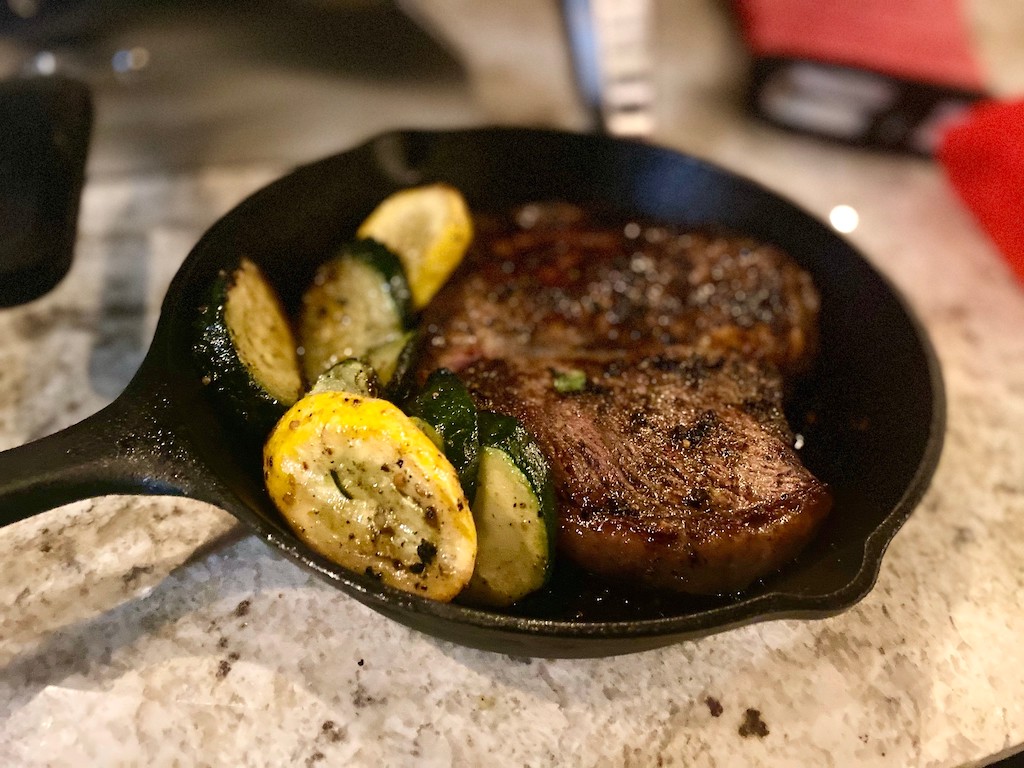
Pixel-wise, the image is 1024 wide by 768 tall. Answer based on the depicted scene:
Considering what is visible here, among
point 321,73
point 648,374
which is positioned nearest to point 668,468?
point 648,374

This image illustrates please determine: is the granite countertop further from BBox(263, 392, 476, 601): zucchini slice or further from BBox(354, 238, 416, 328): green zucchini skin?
BBox(354, 238, 416, 328): green zucchini skin

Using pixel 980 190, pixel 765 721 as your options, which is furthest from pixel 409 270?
pixel 980 190

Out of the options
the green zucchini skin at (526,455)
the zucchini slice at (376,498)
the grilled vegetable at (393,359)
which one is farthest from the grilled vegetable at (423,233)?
the zucchini slice at (376,498)

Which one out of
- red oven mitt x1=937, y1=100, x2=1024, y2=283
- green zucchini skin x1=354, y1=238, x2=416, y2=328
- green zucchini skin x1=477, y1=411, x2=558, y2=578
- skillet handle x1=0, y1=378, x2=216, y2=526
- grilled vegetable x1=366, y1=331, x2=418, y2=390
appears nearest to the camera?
skillet handle x1=0, y1=378, x2=216, y2=526

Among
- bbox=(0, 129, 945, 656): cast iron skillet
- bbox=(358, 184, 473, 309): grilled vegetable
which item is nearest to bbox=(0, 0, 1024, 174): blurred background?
bbox=(0, 129, 945, 656): cast iron skillet

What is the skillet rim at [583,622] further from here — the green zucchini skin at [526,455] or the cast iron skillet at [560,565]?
the green zucchini skin at [526,455]

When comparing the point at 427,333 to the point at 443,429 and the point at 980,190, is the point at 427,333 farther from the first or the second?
the point at 980,190
